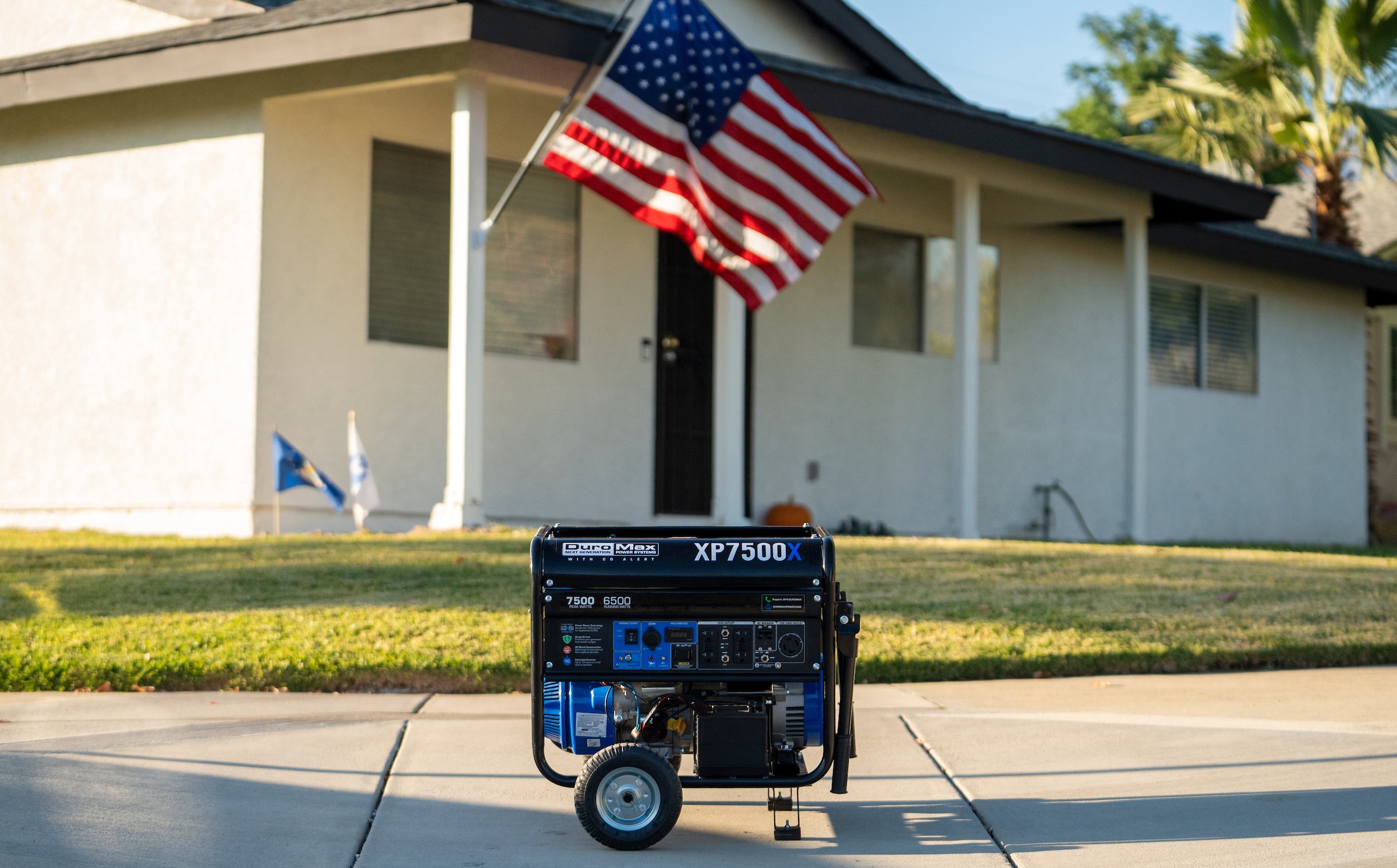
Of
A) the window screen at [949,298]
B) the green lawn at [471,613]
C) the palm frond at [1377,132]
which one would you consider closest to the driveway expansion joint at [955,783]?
the green lawn at [471,613]

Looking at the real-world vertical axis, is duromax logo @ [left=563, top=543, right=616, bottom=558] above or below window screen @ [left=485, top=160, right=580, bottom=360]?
below

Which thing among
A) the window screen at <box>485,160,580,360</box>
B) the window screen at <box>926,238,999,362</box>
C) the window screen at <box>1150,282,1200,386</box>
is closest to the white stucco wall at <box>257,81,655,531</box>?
the window screen at <box>485,160,580,360</box>

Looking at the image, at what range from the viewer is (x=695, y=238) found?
10703 mm

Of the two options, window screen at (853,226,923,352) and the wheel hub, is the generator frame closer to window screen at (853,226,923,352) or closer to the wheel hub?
the wheel hub

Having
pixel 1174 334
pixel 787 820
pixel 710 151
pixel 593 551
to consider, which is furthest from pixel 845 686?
pixel 1174 334

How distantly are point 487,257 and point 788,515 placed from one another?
366 cm

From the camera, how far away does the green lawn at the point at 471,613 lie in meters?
6.82

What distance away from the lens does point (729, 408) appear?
1201cm

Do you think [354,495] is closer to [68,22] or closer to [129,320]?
[129,320]

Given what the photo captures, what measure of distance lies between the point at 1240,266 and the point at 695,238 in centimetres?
1002

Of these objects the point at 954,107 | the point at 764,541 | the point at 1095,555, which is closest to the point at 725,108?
the point at 954,107

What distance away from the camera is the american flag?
1044 centimetres

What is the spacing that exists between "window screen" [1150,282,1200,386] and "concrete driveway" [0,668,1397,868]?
11122 mm

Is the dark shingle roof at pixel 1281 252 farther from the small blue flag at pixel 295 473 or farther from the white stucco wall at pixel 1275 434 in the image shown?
the small blue flag at pixel 295 473
